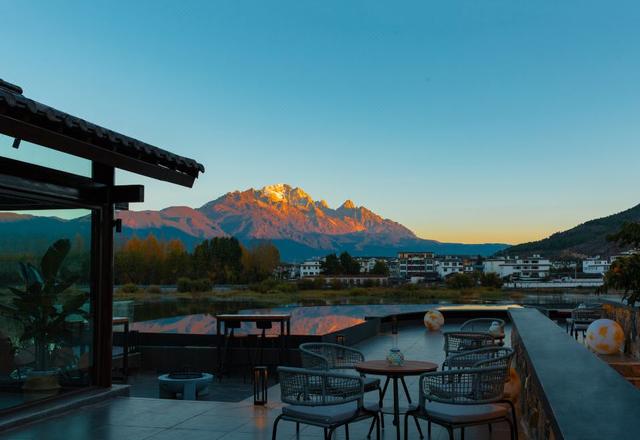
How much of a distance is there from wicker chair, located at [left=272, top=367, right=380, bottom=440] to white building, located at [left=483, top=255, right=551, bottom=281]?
94068 millimetres

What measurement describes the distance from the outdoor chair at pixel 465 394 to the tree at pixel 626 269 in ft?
13.6

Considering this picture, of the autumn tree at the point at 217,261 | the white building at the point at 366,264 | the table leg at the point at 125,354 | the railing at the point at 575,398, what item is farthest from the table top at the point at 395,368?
the white building at the point at 366,264

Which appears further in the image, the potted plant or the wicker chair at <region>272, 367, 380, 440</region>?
the potted plant

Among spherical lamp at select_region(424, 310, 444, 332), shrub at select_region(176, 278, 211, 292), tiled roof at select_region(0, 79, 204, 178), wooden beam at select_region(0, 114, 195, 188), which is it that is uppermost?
tiled roof at select_region(0, 79, 204, 178)

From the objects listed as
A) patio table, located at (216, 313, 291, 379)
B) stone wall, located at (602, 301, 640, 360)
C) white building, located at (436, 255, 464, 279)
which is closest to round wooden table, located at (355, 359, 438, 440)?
stone wall, located at (602, 301, 640, 360)

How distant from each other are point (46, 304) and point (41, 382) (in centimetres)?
74

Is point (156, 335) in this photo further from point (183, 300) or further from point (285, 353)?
point (183, 300)

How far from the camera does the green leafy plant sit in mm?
5844

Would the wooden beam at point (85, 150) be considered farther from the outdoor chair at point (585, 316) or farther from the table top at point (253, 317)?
the outdoor chair at point (585, 316)

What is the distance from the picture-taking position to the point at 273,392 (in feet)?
24.4

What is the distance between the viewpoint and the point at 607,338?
7.77 metres

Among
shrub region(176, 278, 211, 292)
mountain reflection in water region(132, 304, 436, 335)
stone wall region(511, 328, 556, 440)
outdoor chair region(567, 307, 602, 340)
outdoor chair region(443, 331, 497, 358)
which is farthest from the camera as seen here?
shrub region(176, 278, 211, 292)

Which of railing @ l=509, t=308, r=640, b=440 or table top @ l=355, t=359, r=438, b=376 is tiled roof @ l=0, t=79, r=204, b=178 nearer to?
table top @ l=355, t=359, r=438, b=376

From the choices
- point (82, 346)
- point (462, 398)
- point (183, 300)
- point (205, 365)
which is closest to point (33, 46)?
point (205, 365)
